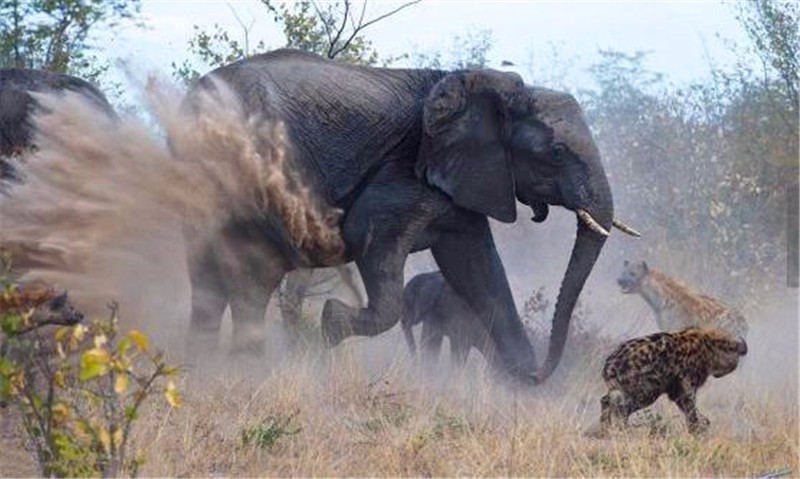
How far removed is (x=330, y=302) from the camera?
1226 cm

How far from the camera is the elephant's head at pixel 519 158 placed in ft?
40.7

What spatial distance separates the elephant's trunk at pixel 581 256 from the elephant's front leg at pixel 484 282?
69 centimetres

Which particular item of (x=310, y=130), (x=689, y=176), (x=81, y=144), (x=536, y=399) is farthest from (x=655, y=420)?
(x=689, y=176)

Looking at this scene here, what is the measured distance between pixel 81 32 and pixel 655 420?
1027cm

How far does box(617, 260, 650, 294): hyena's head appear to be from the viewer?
15750mm

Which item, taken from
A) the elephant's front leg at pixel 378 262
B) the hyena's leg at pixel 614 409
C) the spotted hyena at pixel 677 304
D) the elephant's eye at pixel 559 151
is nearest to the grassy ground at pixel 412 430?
the hyena's leg at pixel 614 409

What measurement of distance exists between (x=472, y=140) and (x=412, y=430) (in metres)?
4.18

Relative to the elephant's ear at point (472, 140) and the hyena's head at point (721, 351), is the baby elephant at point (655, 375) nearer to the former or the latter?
the hyena's head at point (721, 351)

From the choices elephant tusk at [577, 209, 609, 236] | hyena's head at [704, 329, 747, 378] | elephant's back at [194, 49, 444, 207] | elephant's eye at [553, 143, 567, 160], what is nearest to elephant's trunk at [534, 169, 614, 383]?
elephant tusk at [577, 209, 609, 236]

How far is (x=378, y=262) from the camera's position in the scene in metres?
12.3

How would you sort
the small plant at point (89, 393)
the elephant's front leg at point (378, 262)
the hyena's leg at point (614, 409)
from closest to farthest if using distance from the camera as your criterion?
the small plant at point (89, 393) < the hyena's leg at point (614, 409) < the elephant's front leg at point (378, 262)

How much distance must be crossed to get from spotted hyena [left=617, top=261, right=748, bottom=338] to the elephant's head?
77.2 inches

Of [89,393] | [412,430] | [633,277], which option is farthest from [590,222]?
[89,393]

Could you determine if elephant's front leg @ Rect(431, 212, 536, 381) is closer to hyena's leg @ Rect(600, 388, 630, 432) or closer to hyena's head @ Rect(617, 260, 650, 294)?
hyena's head @ Rect(617, 260, 650, 294)
